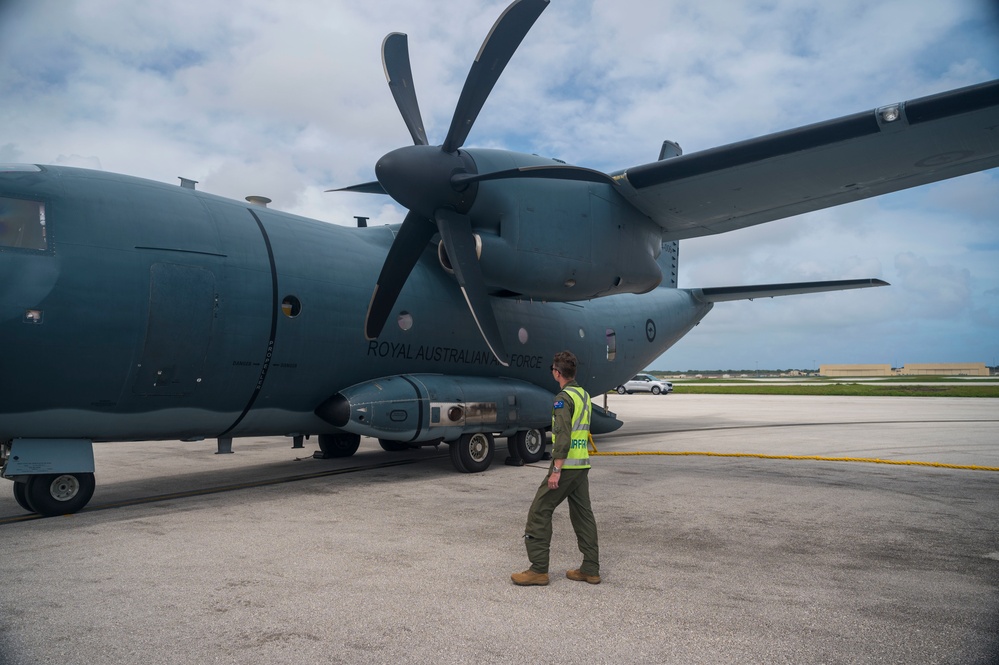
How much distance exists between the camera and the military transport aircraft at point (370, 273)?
24.7 feet

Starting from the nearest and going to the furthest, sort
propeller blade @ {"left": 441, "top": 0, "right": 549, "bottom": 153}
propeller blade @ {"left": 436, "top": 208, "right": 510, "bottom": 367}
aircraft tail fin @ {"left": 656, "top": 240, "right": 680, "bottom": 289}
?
propeller blade @ {"left": 441, "top": 0, "right": 549, "bottom": 153} < propeller blade @ {"left": 436, "top": 208, "right": 510, "bottom": 367} < aircraft tail fin @ {"left": 656, "top": 240, "right": 680, "bottom": 289}

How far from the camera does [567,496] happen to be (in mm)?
5312

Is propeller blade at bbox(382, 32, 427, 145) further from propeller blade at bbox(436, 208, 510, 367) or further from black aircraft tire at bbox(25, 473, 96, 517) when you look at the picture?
black aircraft tire at bbox(25, 473, 96, 517)

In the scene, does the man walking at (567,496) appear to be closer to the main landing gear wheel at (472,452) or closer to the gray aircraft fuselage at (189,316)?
the gray aircraft fuselage at (189,316)

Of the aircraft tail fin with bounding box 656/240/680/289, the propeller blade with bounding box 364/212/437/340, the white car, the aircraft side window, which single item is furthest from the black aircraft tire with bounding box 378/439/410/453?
the white car

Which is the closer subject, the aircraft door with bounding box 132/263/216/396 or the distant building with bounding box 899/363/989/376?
the aircraft door with bounding box 132/263/216/396

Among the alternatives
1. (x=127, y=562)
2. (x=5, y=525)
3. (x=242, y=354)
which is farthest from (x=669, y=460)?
(x=5, y=525)

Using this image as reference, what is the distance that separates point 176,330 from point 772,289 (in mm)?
14861

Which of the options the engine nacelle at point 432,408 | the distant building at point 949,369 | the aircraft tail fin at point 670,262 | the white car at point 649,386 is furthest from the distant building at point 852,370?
the engine nacelle at point 432,408

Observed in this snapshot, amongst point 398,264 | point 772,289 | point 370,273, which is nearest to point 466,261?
point 398,264

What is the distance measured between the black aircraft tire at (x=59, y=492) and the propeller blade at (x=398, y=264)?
4.30 meters

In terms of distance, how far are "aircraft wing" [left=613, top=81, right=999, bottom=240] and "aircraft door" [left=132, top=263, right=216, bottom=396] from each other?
6593mm

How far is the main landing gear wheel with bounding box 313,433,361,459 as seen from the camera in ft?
43.1

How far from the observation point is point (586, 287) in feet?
35.0
